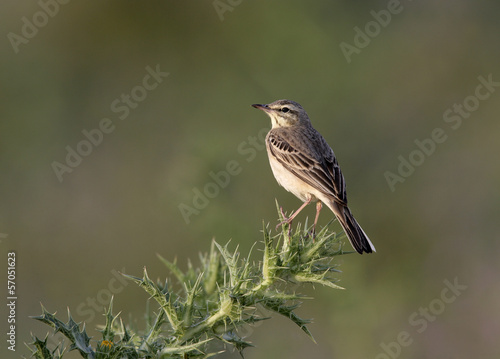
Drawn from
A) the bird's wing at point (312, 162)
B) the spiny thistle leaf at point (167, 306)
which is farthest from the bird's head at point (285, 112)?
the spiny thistle leaf at point (167, 306)

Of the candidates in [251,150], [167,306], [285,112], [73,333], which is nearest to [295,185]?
[285,112]

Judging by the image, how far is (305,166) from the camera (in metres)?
5.30

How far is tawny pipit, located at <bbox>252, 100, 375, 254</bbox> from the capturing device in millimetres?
4836

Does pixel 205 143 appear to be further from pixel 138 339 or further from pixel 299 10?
pixel 138 339

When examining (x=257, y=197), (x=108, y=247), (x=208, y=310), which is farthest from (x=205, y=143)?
(x=208, y=310)

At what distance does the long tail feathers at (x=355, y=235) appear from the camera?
424cm

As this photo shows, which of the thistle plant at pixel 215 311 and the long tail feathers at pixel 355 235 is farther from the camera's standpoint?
the long tail feathers at pixel 355 235

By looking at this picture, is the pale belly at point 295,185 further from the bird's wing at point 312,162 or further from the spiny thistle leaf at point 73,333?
the spiny thistle leaf at point 73,333

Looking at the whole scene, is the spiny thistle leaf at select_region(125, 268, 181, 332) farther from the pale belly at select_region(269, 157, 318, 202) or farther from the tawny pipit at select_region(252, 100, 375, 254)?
the pale belly at select_region(269, 157, 318, 202)

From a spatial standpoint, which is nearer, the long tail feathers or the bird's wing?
the long tail feathers

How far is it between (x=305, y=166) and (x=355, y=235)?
1080mm

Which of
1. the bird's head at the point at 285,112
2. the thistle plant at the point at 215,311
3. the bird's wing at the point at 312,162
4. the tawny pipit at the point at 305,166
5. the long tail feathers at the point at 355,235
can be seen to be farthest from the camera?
the bird's head at the point at 285,112

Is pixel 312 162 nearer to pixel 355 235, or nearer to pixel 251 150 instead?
pixel 355 235

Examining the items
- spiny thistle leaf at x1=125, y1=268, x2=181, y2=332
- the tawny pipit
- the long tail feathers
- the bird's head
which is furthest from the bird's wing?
spiny thistle leaf at x1=125, y1=268, x2=181, y2=332
